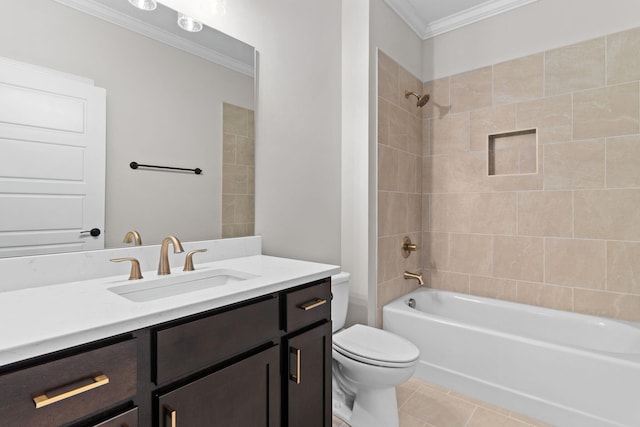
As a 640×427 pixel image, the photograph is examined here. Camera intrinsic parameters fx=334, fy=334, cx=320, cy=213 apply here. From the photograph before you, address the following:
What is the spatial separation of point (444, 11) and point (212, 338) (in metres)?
2.70

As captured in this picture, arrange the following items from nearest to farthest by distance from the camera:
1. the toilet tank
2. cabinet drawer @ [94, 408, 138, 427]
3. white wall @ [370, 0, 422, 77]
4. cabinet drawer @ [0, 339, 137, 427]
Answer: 1. cabinet drawer @ [0, 339, 137, 427]
2. cabinet drawer @ [94, 408, 138, 427]
3. the toilet tank
4. white wall @ [370, 0, 422, 77]

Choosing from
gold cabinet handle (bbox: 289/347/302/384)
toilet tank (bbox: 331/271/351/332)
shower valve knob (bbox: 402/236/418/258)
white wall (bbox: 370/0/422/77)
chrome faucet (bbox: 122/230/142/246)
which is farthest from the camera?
shower valve knob (bbox: 402/236/418/258)

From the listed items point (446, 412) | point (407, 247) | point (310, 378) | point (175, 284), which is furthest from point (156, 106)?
point (446, 412)

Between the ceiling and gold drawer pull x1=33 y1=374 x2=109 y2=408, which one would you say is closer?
gold drawer pull x1=33 y1=374 x2=109 y2=408

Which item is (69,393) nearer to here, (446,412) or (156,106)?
(156,106)

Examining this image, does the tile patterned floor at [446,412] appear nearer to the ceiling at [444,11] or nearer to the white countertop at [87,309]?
the white countertop at [87,309]

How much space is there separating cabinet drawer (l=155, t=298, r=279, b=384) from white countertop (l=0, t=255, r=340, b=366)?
0.04m

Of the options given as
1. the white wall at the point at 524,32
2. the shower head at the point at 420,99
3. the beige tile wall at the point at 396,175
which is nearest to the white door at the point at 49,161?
the beige tile wall at the point at 396,175

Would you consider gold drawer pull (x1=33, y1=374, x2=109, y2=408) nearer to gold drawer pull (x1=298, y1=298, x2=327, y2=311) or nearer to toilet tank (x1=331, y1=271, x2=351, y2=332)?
gold drawer pull (x1=298, y1=298, x2=327, y2=311)

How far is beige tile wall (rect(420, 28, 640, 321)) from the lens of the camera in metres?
1.99

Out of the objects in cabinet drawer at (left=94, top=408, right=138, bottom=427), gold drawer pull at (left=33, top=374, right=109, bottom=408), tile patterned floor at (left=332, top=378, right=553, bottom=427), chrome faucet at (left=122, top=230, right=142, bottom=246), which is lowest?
tile patterned floor at (left=332, top=378, right=553, bottom=427)

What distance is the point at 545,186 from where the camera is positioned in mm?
2230

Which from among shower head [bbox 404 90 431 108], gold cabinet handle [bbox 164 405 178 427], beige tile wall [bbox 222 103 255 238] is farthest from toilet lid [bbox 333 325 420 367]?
shower head [bbox 404 90 431 108]

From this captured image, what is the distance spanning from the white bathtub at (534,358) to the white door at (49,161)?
179 cm
